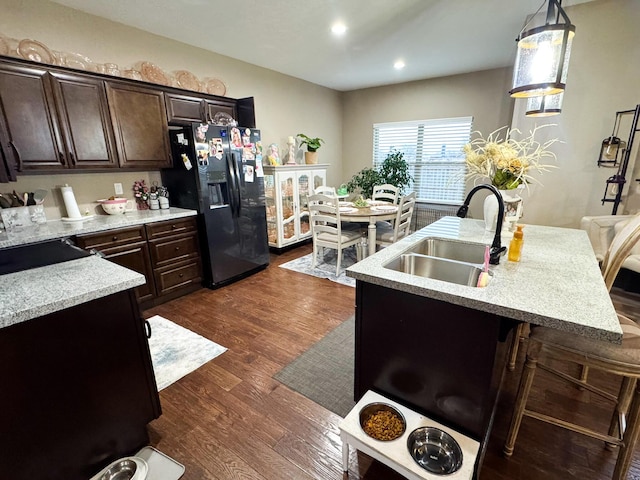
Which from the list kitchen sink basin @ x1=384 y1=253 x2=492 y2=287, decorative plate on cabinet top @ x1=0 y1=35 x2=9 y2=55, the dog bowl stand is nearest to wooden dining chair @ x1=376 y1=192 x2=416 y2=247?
kitchen sink basin @ x1=384 y1=253 x2=492 y2=287

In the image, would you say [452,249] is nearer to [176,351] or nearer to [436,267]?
[436,267]

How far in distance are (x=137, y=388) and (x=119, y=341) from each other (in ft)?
0.92

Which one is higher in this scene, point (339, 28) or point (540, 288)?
point (339, 28)

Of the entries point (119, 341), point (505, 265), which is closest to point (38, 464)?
point (119, 341)

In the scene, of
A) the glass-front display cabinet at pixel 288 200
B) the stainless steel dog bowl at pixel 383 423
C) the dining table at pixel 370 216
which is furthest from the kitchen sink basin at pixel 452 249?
the glass-front display cabinet at pixel 288 200

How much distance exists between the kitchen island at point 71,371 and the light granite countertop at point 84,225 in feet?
3.04

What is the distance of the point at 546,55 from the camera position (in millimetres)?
1386

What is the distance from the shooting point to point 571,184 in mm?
2787

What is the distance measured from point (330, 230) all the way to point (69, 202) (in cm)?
254

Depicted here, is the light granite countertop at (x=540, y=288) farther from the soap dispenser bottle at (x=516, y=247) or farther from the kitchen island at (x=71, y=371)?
the kitchen island at (x=71, y=371)

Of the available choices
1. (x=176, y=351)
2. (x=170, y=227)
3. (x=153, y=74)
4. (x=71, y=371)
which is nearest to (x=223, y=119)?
Result: (x=153, y=74)

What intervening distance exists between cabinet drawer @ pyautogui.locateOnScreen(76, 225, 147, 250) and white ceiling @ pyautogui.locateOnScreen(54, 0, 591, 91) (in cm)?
187

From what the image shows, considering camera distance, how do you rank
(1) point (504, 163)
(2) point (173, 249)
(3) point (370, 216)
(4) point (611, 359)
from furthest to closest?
(3) point (370, 216), (2) point (173, 249), (1) point (504, 163), (4) point (611, 359)

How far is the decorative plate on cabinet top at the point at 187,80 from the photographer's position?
317 cm
